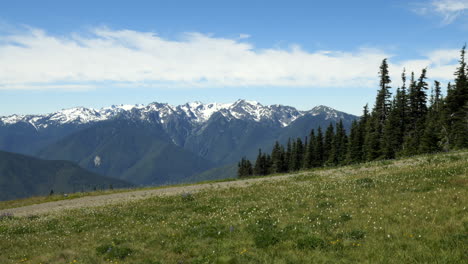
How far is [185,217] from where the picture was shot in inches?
695

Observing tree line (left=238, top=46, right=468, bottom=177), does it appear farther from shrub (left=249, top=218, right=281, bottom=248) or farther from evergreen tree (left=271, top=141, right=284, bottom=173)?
shrub (left=249, top=218, right=281, bottom=248)

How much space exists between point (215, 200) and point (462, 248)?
15960 mm

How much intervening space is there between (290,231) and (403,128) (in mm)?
78466

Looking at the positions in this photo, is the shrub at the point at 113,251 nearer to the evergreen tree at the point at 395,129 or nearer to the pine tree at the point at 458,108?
the pine tree at the point at 458,108

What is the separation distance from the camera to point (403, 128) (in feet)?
258

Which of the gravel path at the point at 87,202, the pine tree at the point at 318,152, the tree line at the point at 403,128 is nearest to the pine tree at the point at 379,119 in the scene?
the tree line at the point at 403,128

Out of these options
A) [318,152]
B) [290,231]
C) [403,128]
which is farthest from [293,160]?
[290,231]

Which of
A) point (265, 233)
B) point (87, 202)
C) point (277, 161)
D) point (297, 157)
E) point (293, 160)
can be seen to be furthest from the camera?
point (277, 161)

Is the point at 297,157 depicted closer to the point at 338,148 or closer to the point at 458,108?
the point at 338,148

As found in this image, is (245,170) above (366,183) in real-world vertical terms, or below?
below

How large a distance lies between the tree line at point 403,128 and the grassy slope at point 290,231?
5056 centimetres

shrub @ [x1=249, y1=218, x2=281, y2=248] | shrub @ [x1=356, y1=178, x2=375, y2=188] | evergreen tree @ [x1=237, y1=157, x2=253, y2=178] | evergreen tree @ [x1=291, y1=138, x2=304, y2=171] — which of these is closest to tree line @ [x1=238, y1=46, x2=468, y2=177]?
evergreen tree @ [x1=291, y1=138, x2=304, y2=171]

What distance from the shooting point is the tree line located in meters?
63.5

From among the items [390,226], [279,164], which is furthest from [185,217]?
[279,164]
